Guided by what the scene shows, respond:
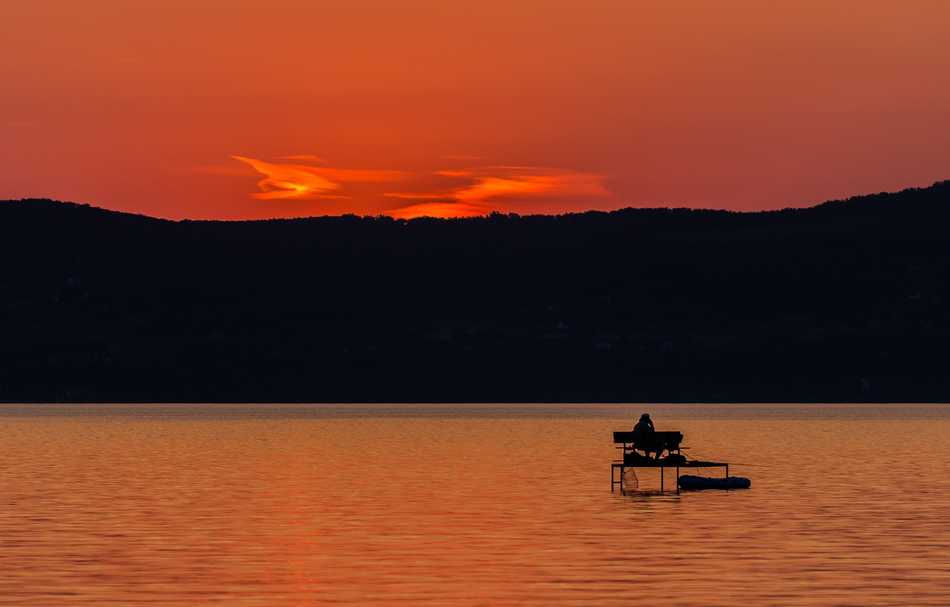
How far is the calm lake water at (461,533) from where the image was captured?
40750mm

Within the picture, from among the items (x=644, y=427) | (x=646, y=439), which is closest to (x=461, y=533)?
(x=646, y=439)

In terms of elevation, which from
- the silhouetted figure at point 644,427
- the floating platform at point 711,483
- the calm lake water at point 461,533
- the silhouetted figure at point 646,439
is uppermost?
the silhouetted figure at point 644,427

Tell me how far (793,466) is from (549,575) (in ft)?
169

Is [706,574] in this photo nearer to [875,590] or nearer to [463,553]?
[875,590]

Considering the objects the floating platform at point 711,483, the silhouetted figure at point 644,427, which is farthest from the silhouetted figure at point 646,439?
the floating platform at point 711,483

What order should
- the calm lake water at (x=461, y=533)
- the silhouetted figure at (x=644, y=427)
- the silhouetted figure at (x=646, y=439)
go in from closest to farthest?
the calm lake water at (x=461, y=533), the silhouetted figure at (x=646, y=439), the silhouetted figure at (x=644, y=427)

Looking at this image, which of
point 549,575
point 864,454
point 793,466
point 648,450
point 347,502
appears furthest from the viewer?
point 864,454

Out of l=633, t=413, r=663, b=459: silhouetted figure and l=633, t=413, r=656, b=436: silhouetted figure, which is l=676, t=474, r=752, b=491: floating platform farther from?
l=633, t=413, r=656, b=436: silhouetted figure

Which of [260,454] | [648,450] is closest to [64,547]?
[648,450]

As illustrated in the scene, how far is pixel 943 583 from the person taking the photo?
4147 cm

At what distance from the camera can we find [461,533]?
175 feet

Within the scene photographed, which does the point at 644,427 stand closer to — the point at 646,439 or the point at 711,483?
the point at 646,439

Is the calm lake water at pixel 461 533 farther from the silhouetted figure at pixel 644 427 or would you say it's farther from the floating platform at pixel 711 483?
the silhouetted figure at pixel 644 427

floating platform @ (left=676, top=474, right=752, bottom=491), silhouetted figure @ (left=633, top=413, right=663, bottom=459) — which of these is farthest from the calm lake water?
silhouetted figure @ (left=633, top=413, right=663, bottom=459)
